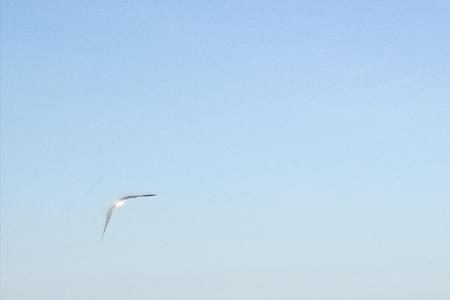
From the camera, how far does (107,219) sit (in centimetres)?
8906

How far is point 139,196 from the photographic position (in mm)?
88625

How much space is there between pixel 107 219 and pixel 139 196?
16.4ft
